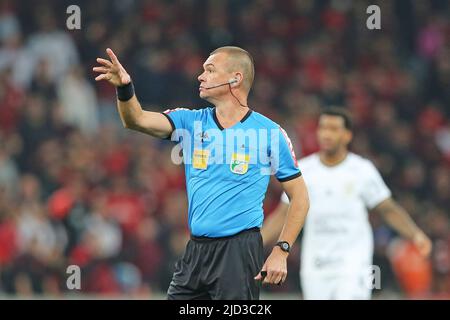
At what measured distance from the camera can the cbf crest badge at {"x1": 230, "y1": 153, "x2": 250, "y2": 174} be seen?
693 centimetres

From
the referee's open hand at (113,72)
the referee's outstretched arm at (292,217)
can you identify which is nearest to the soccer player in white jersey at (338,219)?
the referee's outstretched arm at (292,217)

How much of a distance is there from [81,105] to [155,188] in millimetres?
2015

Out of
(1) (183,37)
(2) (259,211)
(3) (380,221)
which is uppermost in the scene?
(1) (183,37)

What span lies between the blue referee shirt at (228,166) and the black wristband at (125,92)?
38 centimetres

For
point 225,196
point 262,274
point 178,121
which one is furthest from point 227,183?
point 262,274

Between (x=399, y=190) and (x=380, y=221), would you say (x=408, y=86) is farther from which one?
(x=380, y=221)

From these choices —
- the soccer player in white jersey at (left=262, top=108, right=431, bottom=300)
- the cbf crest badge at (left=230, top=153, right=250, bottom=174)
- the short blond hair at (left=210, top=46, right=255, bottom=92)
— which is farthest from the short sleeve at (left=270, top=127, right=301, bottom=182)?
the soccer player in white jersey at (left=262, top=108, right=431, bottom=300)

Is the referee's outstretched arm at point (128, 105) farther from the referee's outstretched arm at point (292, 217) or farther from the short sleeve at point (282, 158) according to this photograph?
the referee's outstretched arm at point (292, 217)

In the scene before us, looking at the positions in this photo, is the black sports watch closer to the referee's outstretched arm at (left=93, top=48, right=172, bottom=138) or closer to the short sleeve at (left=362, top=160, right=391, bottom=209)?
the referee's outstretched arm at (left=93, top=48, right=172, bottom=138)

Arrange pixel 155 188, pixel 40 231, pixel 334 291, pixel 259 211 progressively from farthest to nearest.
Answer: pixel 155 188 → pixel 40 231 → pixel 334 291 → pixel 259 211

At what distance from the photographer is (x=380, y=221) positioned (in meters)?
14.4

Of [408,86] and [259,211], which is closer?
[259,211]

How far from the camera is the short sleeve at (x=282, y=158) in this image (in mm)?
6984
